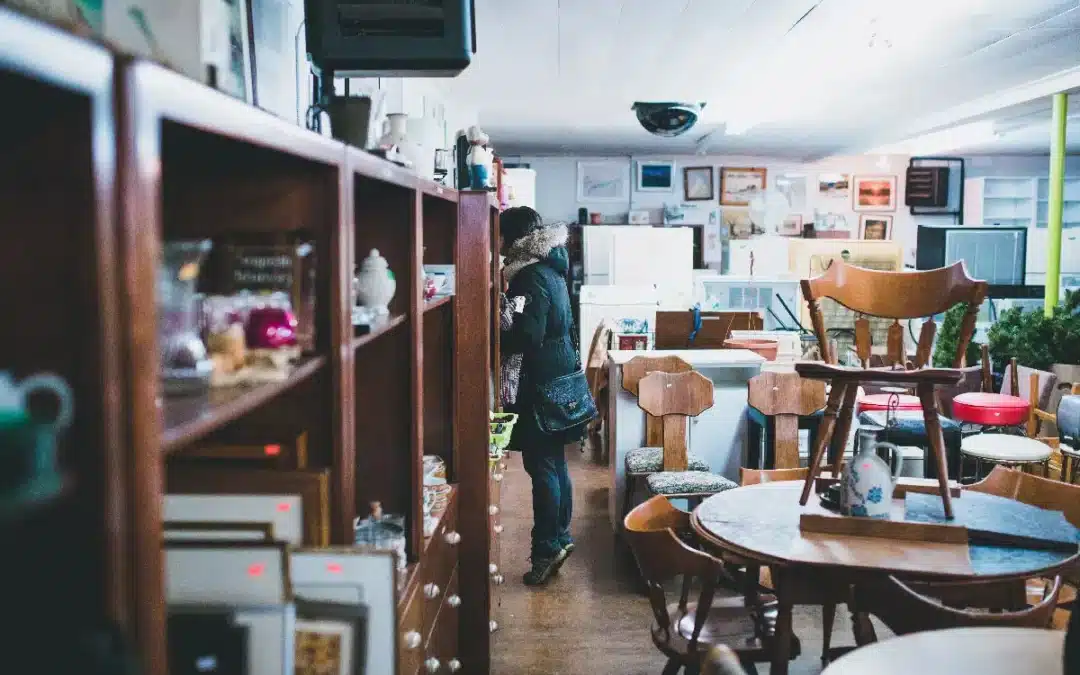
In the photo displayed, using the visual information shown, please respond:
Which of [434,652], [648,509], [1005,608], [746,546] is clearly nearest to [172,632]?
[434,652]

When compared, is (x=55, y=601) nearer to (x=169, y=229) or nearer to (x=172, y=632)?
(x=172, y=632)

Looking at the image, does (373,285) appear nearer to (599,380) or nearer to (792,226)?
(599,380)

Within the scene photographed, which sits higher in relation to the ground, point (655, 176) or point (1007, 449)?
point (655, 176)

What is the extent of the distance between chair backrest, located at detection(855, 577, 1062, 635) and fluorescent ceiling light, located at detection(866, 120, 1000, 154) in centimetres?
713

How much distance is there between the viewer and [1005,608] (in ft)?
8.28

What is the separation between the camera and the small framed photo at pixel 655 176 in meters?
11.3

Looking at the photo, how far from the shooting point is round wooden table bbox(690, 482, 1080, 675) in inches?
97.2

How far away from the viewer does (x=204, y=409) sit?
1005mm

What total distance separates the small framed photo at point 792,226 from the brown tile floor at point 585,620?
725 cm

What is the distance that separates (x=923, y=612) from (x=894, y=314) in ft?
3.00

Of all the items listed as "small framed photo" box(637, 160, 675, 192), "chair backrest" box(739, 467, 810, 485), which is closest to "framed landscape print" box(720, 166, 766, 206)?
"small framed photo" box(637, 160, 675, 192)

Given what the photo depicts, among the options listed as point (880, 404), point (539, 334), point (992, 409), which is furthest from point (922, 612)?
point (992, 409)

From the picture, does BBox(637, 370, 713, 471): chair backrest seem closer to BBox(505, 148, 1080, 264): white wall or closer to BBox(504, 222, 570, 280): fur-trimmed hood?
BBox(504, 222, 570, 280): fur-trimmed hood

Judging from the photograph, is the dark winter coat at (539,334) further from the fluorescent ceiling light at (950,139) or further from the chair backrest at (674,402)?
the fluorescent ceiling light at (950,139)
